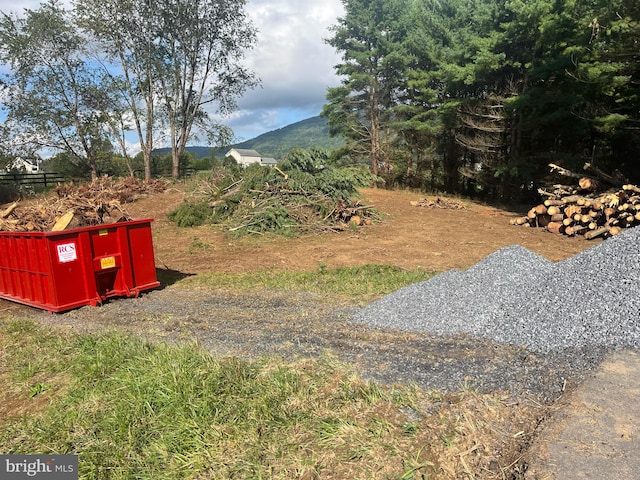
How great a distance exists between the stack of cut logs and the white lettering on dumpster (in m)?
13.2

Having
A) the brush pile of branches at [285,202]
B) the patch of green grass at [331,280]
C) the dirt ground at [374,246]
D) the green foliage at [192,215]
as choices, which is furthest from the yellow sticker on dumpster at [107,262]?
the green foliage at [192,215]

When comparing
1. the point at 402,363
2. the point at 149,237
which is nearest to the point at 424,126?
the point at 149,237

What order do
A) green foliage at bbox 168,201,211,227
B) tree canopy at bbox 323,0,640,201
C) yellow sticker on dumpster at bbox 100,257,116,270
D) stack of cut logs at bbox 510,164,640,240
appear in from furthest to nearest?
tree canopy at bbox 323,0,640,201 → green foliage at bbox 168,201,211,227 → stack of cut logs at bbox 510,164,640,240 → yellow sticker on dumpster at bbox 100,257,116,270

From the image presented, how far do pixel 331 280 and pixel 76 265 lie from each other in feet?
13.3

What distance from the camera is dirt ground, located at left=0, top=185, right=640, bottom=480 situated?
2633 millimetres

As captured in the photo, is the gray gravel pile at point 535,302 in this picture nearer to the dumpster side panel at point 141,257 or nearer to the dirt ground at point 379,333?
the dirt ground at point 379,333

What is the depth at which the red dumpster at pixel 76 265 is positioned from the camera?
5.89 metres

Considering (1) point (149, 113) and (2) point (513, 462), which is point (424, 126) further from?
(2) point (513, 462)

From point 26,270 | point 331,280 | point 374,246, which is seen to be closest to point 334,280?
point 331,280

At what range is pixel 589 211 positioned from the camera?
532 inches

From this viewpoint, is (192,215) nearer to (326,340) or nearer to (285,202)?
(285,202)

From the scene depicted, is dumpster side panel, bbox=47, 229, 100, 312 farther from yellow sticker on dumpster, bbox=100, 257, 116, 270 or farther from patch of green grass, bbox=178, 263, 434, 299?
patch of green grass, bbox=178, 263, 434, 299

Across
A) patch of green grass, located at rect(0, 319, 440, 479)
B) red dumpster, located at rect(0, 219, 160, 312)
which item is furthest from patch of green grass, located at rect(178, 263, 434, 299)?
patch of green grass, located at rect(0, 319, 440, 479)

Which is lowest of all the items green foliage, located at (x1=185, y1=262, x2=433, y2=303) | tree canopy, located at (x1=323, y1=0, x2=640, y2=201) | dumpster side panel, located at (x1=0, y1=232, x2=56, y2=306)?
green foliage, located at (x1=185, y1=262, x2=433, y2=303)
